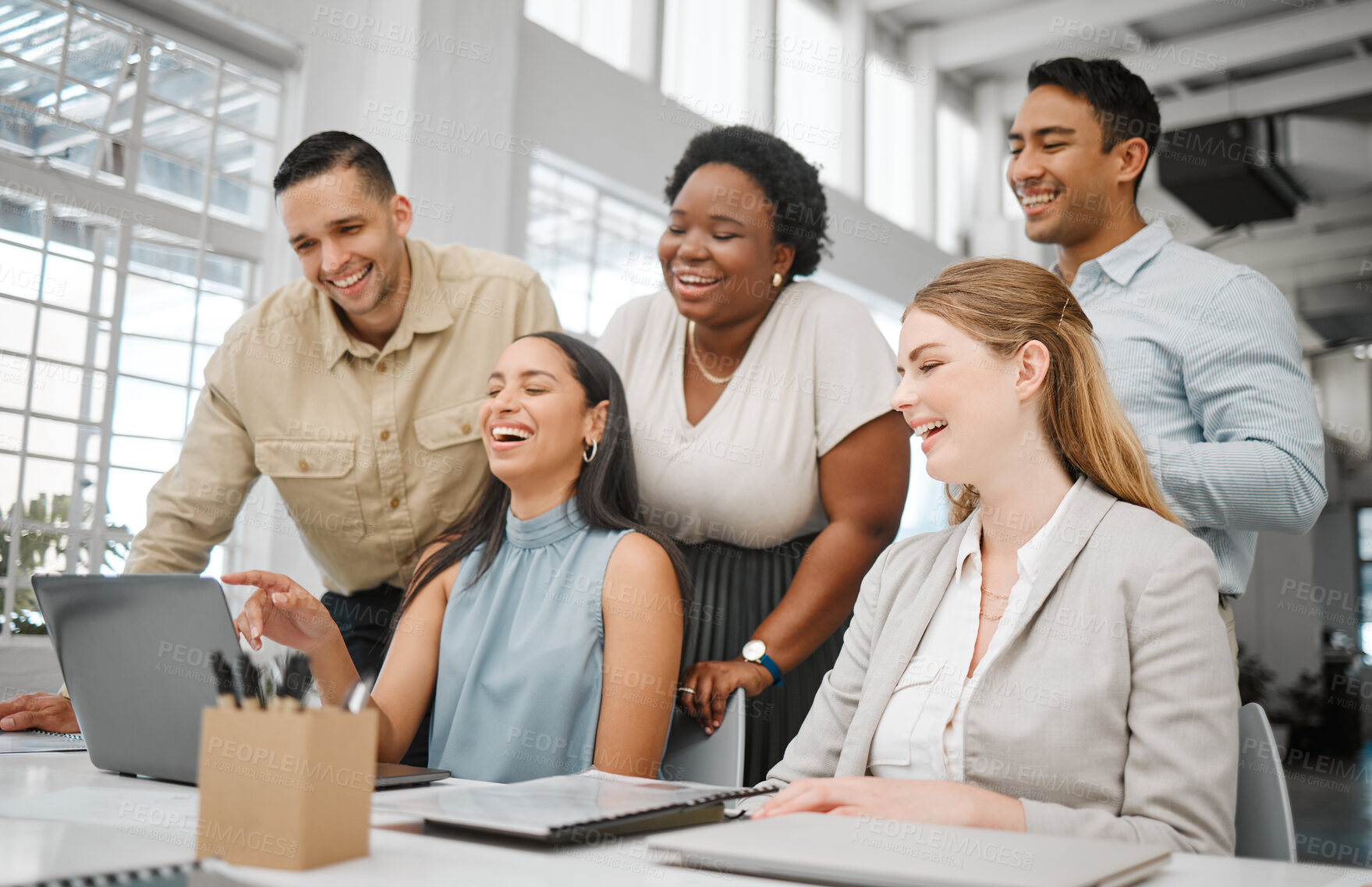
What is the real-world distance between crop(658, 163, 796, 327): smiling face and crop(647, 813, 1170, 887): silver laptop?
4.57ft

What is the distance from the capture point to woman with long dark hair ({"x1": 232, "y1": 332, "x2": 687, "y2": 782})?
5.38 feet

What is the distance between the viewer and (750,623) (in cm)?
209

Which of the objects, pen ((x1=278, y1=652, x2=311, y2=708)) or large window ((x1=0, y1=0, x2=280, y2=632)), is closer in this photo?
pen ((x1=278, y1=652, x2=311, y2=708))

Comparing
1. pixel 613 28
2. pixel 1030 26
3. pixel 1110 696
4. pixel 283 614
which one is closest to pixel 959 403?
pixel 1110 696

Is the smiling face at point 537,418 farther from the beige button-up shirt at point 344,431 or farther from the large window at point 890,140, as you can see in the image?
the large window at point 890,140

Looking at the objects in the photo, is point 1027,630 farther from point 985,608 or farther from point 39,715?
point 39,715

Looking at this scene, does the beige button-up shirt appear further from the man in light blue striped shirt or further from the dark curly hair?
the man in light blue striped shirt

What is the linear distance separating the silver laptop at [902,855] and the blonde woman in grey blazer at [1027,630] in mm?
131

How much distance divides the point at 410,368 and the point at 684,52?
4.43 meters

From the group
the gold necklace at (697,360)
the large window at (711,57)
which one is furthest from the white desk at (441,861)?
the large window at (711,57)

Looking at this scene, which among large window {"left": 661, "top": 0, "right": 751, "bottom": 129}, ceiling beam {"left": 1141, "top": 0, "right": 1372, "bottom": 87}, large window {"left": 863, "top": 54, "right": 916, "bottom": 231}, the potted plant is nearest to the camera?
large window {"left": 661, "top": 0, "right": 751, "bottom": 129}

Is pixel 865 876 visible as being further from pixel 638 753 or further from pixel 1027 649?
pixel 638 753

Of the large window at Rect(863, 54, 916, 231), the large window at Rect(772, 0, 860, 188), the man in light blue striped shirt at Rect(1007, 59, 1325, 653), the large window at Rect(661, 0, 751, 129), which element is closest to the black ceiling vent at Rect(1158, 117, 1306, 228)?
the large window at Rect(863, 54, 916, 231)

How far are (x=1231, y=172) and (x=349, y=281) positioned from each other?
6.28 m
